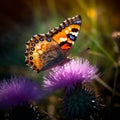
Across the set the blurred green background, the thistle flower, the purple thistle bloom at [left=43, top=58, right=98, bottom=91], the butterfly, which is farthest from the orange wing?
the blurred green background

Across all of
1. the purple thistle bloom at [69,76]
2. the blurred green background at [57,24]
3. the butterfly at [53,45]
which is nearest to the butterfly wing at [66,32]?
the butterfly at [53,45]

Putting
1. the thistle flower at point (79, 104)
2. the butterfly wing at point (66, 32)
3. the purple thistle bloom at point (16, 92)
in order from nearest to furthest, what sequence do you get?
the thistle flower at point (79, 104)
the purple thistle bloom at point (16, 92)
the butterfly wing at point (66, 32)

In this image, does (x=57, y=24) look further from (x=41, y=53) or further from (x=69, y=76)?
(x=69, y=76)

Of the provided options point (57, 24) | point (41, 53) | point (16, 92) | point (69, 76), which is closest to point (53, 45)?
point (41, 53)

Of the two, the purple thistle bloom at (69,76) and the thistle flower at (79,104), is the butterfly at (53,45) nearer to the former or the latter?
the purple thistle bloom at (69,76)

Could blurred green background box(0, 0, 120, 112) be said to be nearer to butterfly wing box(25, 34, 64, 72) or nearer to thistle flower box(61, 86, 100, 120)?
butterfly wing box(25, 34, 64, 72)

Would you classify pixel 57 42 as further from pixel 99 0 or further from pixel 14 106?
pixel 99 0
